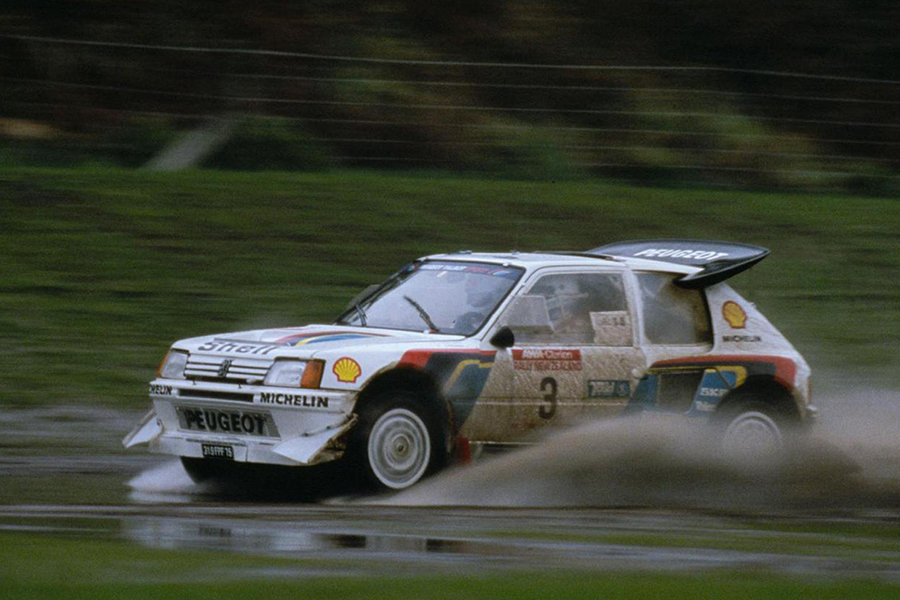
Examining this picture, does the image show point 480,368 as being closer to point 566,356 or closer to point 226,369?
point 566,356

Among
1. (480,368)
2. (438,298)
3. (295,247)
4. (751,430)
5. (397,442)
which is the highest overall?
(295,247)

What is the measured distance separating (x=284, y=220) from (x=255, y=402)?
9000 mm

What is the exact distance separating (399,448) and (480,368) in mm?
721

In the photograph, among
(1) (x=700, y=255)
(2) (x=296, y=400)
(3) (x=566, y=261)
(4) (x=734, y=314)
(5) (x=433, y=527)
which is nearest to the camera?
(5) (x=433, y=527)

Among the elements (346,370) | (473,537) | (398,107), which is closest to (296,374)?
(346,370)

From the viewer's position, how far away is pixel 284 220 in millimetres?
18484

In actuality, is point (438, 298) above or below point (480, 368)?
above

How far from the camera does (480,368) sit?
10.2m

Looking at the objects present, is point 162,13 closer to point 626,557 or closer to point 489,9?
point 489,9

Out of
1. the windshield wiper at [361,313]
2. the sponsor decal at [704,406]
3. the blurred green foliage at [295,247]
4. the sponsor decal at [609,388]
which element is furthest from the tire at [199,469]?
the sponsor decal at [704,406]

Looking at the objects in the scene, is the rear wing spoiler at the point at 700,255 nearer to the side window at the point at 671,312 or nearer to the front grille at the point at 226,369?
the side window at the point at 671,312

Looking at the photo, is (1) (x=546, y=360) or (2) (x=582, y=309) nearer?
(1) (x=546, y=360)

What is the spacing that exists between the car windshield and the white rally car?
0.01m

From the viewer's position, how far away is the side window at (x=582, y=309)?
419 inches
